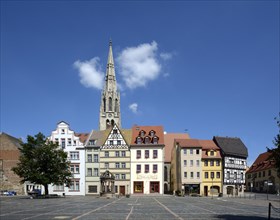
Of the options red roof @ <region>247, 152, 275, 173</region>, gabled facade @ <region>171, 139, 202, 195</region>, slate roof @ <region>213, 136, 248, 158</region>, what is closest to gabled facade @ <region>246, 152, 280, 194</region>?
red roof @ <region>247, 152, 275, 173</region>

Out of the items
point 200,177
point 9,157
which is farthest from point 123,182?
point 9,157

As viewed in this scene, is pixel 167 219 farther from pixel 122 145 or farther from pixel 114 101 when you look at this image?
pixel 114 101

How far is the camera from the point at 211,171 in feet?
245

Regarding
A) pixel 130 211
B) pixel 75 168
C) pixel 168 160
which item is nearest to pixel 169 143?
pixel 168 160

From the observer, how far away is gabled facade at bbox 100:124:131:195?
71312 mm

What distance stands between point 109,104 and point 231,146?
187 ft

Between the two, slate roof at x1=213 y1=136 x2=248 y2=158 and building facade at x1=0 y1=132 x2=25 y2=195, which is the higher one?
slate roof at x1=213 y1=136 x2=248 y2=158

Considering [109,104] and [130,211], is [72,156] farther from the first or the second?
[109,104]

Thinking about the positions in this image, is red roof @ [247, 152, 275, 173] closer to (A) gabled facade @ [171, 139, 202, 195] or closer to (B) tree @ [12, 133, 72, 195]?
(A) gabled facade @ [171, 139, 202, 195]

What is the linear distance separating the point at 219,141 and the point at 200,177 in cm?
977

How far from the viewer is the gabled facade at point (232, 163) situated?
7612 centimetres

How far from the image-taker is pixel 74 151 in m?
72.2

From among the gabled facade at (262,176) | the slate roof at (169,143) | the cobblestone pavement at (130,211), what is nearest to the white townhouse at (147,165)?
the slate roof at (169,143)

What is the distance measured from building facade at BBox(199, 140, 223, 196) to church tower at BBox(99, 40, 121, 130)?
51257 mm
